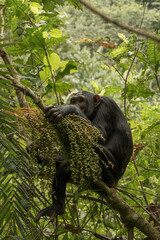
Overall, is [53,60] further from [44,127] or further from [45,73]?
[44,127]

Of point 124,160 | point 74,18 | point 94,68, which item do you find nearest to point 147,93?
point 124,160

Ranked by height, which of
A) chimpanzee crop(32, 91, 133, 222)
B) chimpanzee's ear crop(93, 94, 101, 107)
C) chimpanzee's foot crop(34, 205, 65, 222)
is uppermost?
chimpanzee's ear crop(93, 94, 101, 107)

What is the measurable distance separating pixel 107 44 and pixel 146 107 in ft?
3.12

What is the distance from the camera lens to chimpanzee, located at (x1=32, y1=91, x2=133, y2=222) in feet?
8.60

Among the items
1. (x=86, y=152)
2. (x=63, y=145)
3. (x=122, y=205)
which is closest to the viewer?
(x=86, y=152)

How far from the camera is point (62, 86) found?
3047mm

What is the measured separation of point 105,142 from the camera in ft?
10.1

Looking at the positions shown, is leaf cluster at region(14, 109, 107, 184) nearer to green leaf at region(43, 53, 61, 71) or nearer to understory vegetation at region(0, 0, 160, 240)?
understory vegetation at region(0, 0, 160, 240)

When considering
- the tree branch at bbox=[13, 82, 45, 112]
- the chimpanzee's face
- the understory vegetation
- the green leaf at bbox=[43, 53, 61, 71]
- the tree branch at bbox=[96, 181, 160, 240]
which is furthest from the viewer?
the chimpanzee's face

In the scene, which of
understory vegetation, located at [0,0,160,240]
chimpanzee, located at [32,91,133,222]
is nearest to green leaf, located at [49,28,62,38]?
understory vegetation, located at [0,0,160,240]

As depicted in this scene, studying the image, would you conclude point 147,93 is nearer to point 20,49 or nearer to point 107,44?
point 107,44

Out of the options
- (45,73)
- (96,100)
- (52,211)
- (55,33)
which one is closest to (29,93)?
(45,73)

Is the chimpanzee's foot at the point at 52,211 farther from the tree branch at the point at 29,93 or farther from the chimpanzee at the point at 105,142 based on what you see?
the tree branch at the point at 29,93

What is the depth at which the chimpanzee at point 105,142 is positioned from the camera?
2.62 meters
